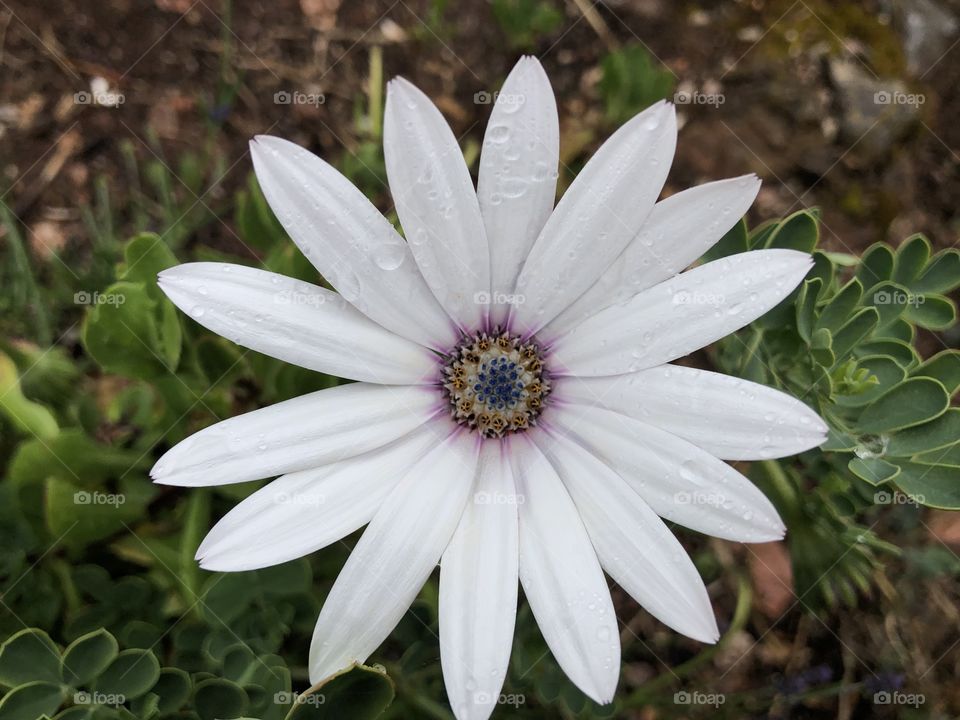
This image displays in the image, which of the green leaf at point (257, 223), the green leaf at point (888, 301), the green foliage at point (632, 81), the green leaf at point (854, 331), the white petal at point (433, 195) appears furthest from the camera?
the green foliage at point (632, 81)

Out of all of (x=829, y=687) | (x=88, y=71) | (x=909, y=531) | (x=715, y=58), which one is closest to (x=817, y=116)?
(x=715, y=58)

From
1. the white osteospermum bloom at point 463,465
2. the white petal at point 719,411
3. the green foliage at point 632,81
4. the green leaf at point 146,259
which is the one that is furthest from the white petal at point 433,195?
the green foliage at point 632,81

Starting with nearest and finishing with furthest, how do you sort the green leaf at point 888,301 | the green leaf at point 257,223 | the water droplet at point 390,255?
the water droplet at point 390,255
the green leaf at point 888,301
the green leaf at point 257,223

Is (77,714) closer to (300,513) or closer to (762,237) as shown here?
(300,513)

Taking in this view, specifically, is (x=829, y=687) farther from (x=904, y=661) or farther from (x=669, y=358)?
(x=669, y=358)

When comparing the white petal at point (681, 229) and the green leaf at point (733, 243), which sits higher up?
the green leaf at point (733, 243)

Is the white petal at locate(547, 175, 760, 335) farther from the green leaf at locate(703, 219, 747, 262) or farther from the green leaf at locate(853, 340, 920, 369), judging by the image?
the green leaf at locate(853, 340, 920, 369)

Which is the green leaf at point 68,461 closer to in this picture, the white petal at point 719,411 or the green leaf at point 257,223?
the green leaf at point 257,223

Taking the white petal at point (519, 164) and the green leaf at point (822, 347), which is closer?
the white petal at point (519, 164)
